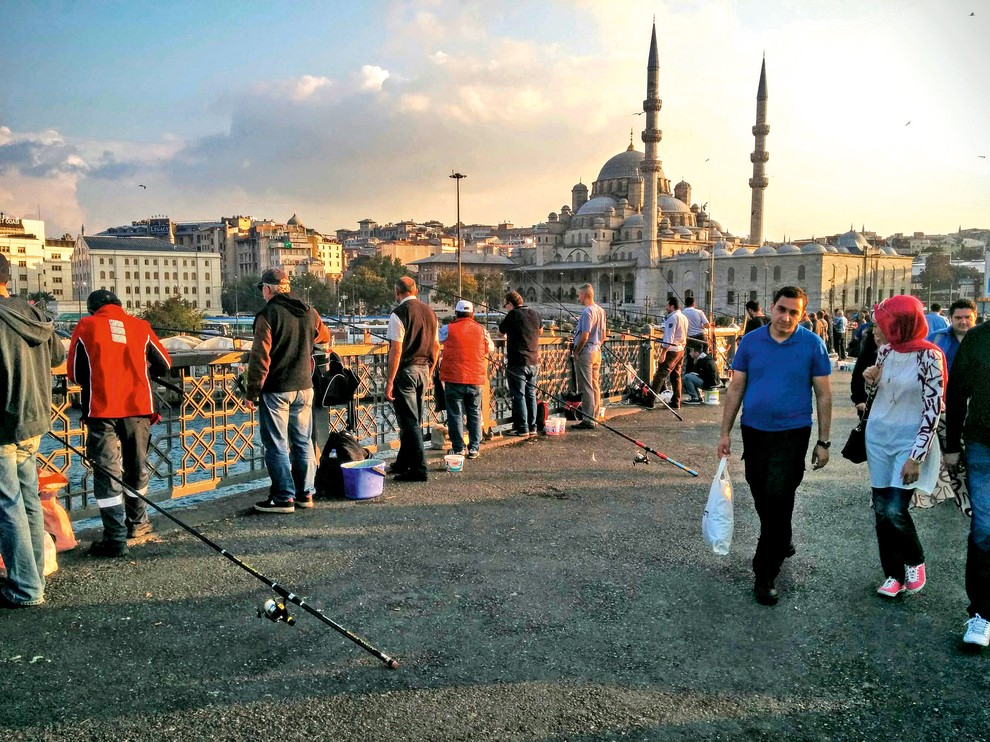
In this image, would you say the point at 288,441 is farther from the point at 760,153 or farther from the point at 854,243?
the point at 854,243

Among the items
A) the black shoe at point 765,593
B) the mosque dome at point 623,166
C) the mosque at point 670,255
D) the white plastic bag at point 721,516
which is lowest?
the black shoe at point 765,593

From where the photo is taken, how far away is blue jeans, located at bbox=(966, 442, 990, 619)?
319cm

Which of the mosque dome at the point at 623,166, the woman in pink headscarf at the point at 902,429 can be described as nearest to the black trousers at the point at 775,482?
the woman in pink headscarf at the point at 902,429

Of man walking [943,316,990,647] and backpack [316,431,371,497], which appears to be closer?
man walking [943,316,990,647]

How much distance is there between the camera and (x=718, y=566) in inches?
163

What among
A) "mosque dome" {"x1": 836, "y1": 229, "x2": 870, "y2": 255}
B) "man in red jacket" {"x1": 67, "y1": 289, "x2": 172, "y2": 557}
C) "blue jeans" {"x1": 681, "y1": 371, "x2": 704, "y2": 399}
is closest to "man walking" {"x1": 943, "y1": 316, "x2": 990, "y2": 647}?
"man in red jacket" {"x1": 67, "y1": 289, "x2": 172, "y2": 557}

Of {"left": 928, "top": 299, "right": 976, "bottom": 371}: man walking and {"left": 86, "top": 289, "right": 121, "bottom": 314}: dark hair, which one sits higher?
{"left": 86, "top": 289, "right": 121, "bottom": 314}: dark hair

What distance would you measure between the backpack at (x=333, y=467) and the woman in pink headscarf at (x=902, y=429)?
3548 mm

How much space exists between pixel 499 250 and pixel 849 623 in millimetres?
137667

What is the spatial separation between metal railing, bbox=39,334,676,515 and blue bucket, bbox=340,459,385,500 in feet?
2.74

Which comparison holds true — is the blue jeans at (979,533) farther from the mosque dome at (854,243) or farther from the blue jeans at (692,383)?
the mosque dome at (854,243)

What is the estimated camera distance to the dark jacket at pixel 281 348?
193 inches

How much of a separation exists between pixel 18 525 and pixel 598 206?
9408 cm

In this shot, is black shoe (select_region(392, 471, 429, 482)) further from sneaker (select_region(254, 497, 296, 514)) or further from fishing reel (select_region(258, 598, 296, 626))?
fishing reel (select_region(258, 598, 296, 626))
